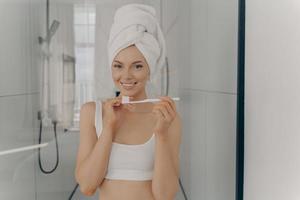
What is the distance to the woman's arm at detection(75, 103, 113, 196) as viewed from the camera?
3.64 feet

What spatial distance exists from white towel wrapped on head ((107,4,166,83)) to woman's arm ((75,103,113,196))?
0.21 metres

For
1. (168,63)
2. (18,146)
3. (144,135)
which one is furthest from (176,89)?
(18,146)

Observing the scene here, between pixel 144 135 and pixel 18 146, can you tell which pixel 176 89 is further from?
pixel 18 146

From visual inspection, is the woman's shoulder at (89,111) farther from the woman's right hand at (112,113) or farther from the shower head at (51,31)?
the shower head at (51,31)

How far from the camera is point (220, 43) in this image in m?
1.37

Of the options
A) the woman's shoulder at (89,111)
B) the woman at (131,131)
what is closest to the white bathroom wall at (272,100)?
the woman at (131,131)

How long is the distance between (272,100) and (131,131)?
432mm

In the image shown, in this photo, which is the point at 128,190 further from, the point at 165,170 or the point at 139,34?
the point at 139,34

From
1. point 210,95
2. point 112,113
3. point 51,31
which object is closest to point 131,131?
point 112,113

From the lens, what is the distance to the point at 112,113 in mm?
1135

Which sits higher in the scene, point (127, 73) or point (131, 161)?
point (127, 73)

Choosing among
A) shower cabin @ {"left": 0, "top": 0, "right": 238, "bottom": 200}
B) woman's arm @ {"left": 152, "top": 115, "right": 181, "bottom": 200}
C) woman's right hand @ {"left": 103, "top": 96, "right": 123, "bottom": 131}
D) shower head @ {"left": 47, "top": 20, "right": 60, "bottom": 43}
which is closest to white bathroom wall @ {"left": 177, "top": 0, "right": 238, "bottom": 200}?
shower cabin @ {"left": 0, "top": 0, "right": 238, "bottom": 200}

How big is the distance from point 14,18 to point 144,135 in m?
0.63

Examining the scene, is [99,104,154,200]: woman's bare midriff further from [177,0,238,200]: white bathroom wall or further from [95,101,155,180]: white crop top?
[177,0,238,200]: white bathroom wall
